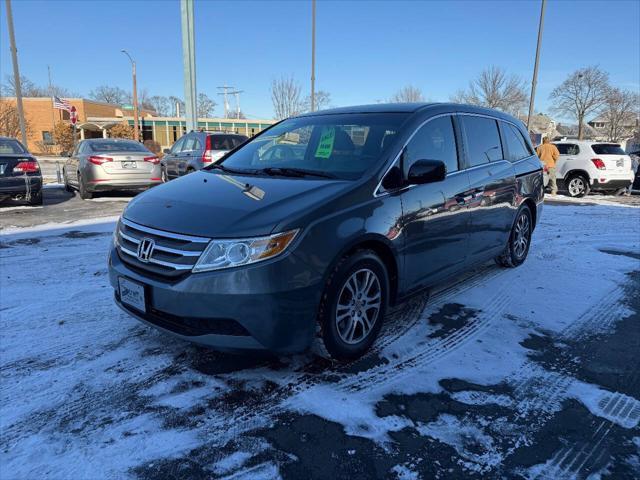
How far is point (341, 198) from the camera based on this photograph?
9.65ft

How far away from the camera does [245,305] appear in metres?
2.56

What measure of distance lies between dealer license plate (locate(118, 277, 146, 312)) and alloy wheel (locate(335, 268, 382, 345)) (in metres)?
1.24

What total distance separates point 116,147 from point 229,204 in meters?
9.31

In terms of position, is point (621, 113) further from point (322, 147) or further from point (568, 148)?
point (322, 147)

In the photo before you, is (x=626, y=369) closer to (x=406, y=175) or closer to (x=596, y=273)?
(x=406, y=175)

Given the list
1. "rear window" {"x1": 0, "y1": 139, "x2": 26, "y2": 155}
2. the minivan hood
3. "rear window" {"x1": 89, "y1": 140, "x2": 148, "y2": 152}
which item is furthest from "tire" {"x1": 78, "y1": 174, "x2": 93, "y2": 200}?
the minivan hood

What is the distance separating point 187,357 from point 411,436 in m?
1.63

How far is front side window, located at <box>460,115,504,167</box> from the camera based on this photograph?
4352mm

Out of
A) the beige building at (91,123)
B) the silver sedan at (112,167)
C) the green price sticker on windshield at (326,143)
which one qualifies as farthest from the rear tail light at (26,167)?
the beige building at (91,123)

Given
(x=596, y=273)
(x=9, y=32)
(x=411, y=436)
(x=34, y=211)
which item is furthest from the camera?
(x=9, y=32)

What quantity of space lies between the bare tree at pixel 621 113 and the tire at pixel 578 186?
48894mm

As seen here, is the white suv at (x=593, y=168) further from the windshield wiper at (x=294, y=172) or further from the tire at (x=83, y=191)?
the tire at (x=83, y=191)

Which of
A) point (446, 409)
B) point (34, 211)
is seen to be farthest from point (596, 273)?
point (34, 211)

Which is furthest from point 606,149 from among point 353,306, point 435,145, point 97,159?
point 97,159
